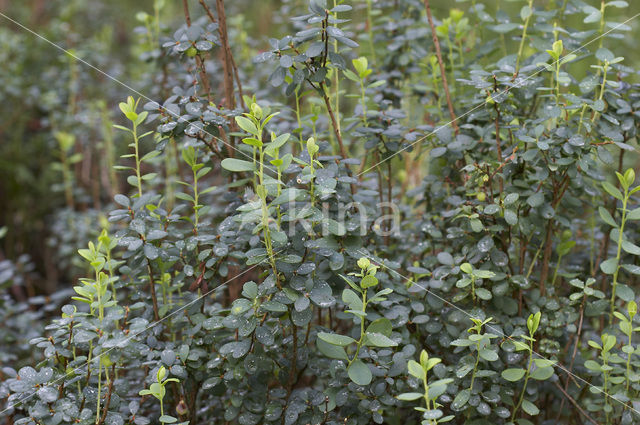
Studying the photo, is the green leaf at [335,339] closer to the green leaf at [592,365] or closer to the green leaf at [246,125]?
the green leaf at [246,125]

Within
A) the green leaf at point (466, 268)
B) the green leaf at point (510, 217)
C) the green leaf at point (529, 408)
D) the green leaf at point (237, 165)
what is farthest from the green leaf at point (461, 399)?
the green leaf at point (237, 165)

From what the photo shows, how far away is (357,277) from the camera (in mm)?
1167

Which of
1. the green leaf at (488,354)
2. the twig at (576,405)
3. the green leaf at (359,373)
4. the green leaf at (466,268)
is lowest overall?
the twig at (576,405)

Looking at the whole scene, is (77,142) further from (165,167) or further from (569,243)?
(569,243)

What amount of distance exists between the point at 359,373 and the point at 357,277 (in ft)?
0.71

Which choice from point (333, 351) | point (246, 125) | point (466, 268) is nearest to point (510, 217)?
point (466, 268)

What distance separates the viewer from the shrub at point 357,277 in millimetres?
1083

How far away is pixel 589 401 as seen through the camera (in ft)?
4.00

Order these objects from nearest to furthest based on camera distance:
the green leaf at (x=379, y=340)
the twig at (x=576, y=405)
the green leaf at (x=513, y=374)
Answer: the green leaf at (x=379, y=340) → the green leaf at (x=513, y=374) → the twig at (x=576, y=405)

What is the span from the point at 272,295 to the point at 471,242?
50 centimetres

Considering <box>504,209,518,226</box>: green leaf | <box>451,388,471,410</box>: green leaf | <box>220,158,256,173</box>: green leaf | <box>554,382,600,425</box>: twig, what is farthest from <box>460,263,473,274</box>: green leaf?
<box>220,158,256,173</box>: green leaf

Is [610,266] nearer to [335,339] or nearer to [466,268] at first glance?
[466,268]

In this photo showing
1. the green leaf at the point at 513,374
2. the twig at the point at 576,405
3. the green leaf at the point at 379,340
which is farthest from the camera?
the twig at the point at 576,405

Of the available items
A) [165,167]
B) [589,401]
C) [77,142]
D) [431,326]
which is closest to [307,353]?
[431,326]
